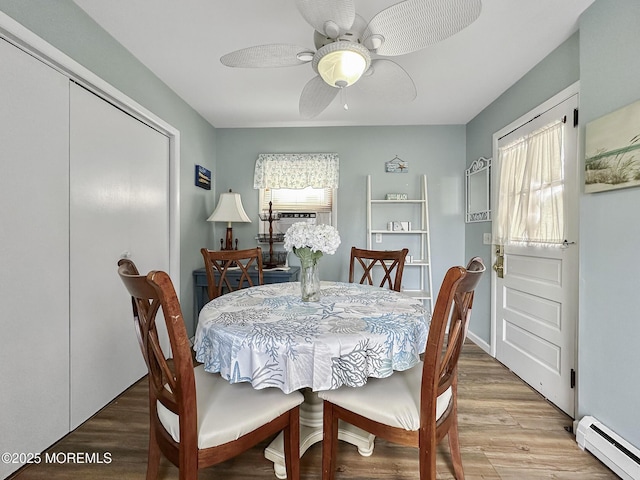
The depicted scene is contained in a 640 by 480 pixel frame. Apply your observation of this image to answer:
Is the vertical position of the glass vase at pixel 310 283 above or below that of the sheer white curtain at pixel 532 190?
below

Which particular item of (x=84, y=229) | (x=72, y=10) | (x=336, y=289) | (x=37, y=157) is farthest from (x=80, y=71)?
(x=336, y=289)

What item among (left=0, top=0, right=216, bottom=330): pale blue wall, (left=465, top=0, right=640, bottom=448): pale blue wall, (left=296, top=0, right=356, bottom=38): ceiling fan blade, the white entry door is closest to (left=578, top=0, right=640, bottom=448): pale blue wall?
(left=465, top=0, right=640, bottom=448): pale blue wall

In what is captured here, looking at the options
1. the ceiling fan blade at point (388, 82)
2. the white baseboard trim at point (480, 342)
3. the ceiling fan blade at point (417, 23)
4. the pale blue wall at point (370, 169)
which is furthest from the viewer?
the pale blue wall at point (370, 169)

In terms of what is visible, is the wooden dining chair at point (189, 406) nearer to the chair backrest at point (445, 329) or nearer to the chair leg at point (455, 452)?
the chair backrest at point (445, 329)

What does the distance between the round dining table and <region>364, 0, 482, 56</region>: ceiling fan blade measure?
1.24m

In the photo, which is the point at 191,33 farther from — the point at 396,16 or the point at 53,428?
the point at 53,428

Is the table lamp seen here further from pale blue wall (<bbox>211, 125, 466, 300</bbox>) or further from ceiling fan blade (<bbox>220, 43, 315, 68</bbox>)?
ceiling fan blade (<bbox>220, 43, 315, 68</bbox>)

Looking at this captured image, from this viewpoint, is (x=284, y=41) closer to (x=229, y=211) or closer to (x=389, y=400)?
(x=229, y=211)

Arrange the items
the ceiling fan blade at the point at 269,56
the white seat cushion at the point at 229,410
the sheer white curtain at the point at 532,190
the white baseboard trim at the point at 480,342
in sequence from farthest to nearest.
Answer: the white baseboard trim at the point at 480,342 → the sheer white curtain at the point at 532,190 → the ceiling fan blade at the point at 269,56 → the white seat cushion at the point at 229,410

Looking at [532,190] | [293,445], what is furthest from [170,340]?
[532,190]

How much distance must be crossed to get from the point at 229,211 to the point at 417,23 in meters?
2.45

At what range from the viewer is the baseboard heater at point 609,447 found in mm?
1400

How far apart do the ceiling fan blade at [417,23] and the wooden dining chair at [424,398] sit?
977mm

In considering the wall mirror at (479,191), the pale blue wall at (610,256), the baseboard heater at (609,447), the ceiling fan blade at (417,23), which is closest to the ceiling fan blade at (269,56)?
the ceiling fan blade at (417,23)
